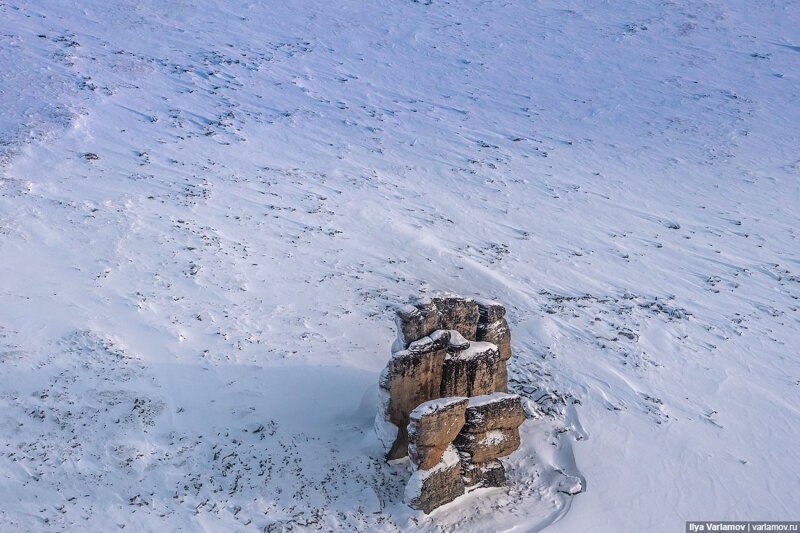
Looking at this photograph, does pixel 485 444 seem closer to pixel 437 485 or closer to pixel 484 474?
pixel 484 474

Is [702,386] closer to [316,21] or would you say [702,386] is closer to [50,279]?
[50,279]

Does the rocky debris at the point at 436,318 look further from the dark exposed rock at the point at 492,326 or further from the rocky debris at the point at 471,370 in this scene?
the rocky debris at the point at 471,370

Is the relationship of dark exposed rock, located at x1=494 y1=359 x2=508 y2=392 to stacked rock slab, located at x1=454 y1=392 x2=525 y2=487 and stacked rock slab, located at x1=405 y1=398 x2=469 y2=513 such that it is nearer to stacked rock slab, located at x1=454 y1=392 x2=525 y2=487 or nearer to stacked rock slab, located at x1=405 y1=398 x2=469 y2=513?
stacked rock slab, located at x1=454 y1=392 x2=525 y2=487

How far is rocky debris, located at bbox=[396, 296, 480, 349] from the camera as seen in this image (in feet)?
38.7

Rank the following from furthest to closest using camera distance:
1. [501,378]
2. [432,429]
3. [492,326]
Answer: [501,378] < [492,326] < [432,429]

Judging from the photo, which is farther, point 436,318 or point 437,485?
point 436,318

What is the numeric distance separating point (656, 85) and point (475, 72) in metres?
6.80

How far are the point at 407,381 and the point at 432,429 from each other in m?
1.05

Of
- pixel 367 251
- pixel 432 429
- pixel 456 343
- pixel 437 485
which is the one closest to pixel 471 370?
pixel 456 343

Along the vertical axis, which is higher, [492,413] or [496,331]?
[496,331]

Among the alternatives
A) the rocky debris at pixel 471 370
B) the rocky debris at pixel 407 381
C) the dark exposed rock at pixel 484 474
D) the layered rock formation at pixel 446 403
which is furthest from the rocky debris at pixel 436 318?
the dark exposed rock at pixel 484 474

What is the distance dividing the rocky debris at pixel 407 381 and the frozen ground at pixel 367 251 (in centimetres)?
60

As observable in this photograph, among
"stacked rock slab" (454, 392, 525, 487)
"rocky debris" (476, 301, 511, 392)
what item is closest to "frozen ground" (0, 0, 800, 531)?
"stacked rock slab" (454, 392, 525, 487)

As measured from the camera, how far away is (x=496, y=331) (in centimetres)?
1254
